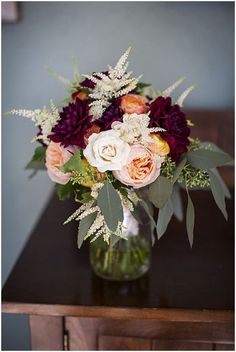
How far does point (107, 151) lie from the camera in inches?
26.9

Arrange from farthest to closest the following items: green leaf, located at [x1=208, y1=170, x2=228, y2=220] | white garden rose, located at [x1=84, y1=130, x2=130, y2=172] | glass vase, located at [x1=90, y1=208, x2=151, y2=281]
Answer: glass vase, located at [x1=90, y1=208, x2=151, y2=281] → green leaf, located at [x1=208, y1=170, x2=228, y2=220] → white garden rose, located at [x1=84, y1=130, x2=130, y2=172]

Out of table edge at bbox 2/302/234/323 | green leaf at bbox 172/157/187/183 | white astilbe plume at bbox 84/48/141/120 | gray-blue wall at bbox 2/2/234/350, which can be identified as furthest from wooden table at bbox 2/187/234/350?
gray-blue wall at bbox 2/2/234/350

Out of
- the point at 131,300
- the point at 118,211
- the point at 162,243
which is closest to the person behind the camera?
the point at 118,211

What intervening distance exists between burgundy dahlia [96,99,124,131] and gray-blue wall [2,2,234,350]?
66 cm

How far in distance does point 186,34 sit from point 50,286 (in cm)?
83

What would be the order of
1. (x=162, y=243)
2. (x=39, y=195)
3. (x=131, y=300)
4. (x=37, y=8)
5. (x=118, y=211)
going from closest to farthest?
(x=118, y=211) → (x=131, y=300) → (x=162, y=243) → (x=37, y=8) → (x=39, y=195)

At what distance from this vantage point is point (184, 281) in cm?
91

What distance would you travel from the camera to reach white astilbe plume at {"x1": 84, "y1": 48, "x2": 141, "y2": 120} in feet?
2.39

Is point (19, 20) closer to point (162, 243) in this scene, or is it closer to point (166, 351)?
point (162, 243)

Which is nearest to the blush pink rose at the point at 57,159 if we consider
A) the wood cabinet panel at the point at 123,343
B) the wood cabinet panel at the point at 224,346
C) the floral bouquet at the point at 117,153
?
the floral bouquet at the point at 117,153

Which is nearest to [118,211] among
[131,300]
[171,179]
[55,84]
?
[171,179]

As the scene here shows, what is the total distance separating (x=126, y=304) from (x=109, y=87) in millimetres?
393

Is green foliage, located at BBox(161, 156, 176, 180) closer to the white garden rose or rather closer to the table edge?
the white garden rose

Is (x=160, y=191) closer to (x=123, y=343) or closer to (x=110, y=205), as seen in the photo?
(x=110, y=205)
